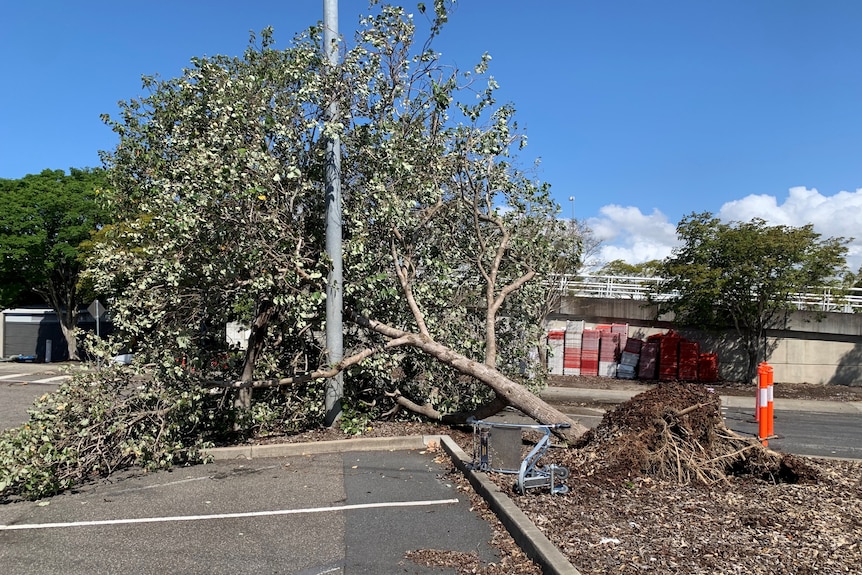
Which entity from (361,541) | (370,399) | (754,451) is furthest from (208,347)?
(754,451)

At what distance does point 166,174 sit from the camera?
401 inches

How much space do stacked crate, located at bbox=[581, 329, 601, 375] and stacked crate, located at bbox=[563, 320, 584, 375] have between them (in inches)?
5.0

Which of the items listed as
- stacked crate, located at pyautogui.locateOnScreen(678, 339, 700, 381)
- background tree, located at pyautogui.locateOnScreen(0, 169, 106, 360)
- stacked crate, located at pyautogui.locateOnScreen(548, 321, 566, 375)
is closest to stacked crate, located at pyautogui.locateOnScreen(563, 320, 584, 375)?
stacked crate, located at pyautogui.locateOnScreen(548, 321, 566, 375)

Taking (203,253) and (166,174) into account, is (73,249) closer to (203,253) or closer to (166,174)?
(166,174)

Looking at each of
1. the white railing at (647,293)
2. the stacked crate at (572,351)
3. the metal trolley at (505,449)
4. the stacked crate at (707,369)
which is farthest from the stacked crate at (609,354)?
the metal trolley at (505,449)

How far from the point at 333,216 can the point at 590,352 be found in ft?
46.6

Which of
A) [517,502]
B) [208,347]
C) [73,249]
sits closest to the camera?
[517,502]

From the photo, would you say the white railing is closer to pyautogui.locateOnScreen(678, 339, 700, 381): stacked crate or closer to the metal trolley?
pyautogui.locateOnScreen(678, 339, 700, 381): stacked crate

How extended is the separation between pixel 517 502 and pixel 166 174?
24.3ft

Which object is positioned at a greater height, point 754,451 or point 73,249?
point 73,249

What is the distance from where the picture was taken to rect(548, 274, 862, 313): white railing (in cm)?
1986

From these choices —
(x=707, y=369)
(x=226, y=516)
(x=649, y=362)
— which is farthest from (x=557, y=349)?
(x=226, y=516)

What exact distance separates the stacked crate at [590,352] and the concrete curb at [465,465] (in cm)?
1318

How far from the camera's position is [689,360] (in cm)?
2034
